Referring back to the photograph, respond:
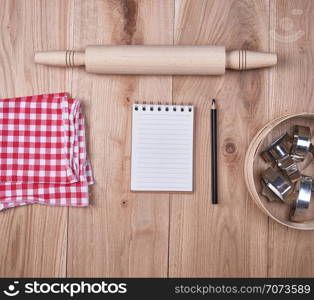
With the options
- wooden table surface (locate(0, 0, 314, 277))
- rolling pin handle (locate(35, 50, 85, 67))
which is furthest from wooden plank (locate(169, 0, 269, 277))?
rolling pin handle (locate(35, 50, 85, 67))

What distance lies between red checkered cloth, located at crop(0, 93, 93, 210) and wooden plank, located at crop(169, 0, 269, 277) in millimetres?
Result: 229

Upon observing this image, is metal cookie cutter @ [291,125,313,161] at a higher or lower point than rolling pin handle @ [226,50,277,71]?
lower

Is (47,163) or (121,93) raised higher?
(121,93)

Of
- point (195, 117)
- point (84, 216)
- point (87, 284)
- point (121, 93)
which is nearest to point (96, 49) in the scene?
point (121, 93)

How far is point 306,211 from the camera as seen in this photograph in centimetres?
87

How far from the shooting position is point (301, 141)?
0.84m

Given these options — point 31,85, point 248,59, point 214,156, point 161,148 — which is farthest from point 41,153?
point 248,59

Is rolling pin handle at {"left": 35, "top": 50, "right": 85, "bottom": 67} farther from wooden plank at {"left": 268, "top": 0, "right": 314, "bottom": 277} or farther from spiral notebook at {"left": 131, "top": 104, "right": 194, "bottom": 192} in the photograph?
wooden plank at {"left": 268, "top": 0, "right": 314, "bottom": 277}

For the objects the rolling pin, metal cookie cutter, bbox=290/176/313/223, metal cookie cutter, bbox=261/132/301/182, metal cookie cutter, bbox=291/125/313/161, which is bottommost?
metal cookie cutter, bbox=290/176/313/223

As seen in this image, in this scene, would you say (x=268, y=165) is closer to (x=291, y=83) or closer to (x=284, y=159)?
(x=284, y=159)

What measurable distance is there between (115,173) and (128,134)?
0.09 m

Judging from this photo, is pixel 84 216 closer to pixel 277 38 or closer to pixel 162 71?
pixel 162 71

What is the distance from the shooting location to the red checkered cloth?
86 centimetres

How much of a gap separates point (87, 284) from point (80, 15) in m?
0.61
